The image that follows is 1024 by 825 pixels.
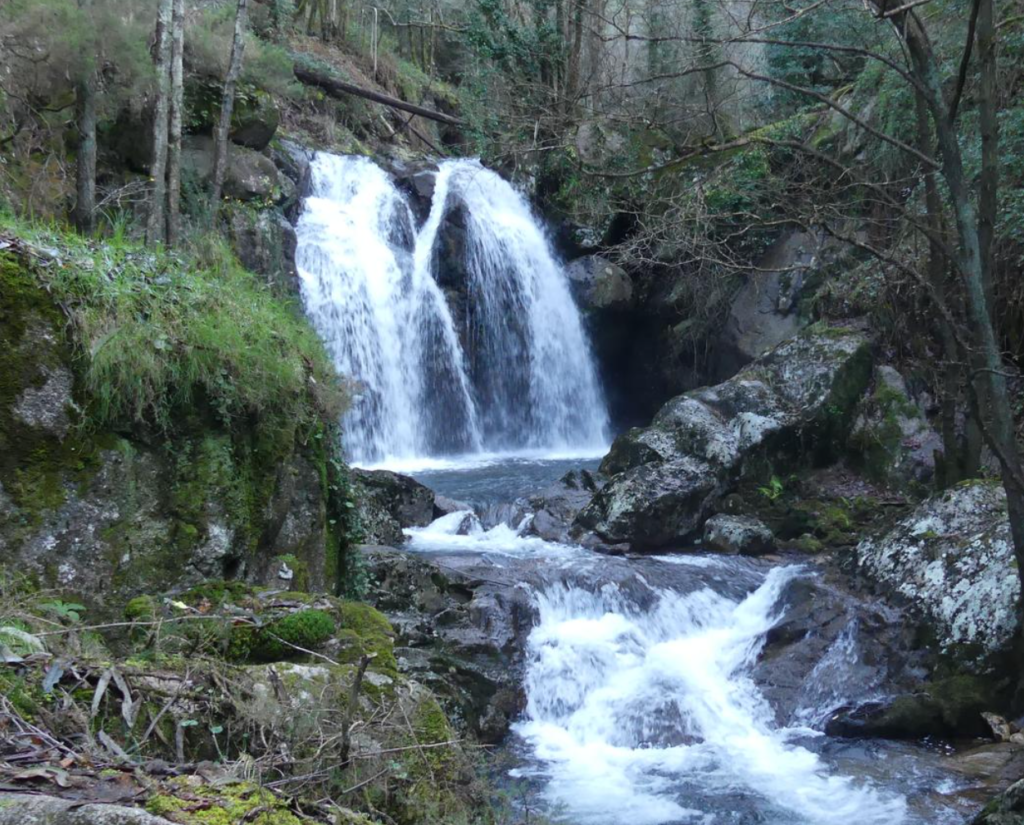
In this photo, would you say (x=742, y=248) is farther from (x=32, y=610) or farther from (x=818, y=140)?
(x=32, y=610)

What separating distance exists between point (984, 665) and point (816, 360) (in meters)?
5.83

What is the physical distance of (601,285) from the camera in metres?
16.8

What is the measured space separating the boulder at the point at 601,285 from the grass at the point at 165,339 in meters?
11.7

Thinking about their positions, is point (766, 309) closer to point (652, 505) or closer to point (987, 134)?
point (652, 505)

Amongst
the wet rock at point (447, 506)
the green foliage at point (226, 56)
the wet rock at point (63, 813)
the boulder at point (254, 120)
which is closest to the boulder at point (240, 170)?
the boulder at point (254, 120)

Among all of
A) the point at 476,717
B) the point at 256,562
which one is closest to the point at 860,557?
the point at 476,717

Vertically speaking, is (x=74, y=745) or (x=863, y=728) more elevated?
(x=74, y=745)

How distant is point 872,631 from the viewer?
23.8 ft

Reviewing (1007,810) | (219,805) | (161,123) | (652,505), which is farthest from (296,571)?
(161,123)

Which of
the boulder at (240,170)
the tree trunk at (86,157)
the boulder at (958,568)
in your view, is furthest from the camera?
the boulder at (240,170)

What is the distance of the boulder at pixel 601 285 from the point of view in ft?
55.1

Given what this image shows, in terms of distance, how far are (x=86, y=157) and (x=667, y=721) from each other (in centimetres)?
858

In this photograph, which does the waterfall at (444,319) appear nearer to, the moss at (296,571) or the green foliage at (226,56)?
the green foliage at (226,56)

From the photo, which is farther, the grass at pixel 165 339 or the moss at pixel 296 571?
the moss at pixel 296 571
